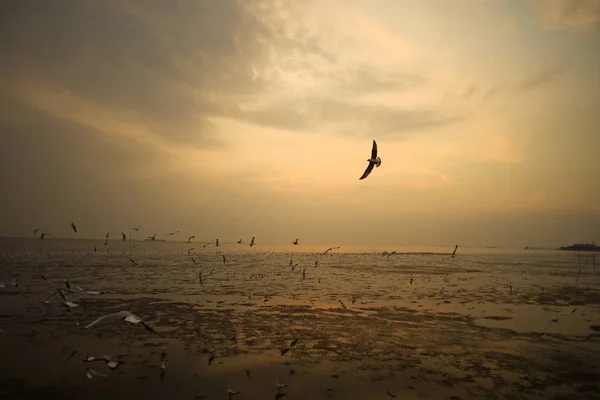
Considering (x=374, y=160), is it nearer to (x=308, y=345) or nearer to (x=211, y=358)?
(x=308, y=345)

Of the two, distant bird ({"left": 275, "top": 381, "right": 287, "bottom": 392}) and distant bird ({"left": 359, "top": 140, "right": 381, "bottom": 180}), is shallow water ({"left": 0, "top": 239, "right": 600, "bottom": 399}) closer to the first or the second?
distant bird ({"left": 275, "top": 381, "right": 287, "bottom": 392})

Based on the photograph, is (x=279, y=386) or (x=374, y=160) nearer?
(x=279, y=386)

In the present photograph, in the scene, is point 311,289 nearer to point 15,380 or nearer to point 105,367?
point 105,367

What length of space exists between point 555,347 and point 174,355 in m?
13.2

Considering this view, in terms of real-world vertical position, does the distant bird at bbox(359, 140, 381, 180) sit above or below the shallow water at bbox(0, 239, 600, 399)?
above

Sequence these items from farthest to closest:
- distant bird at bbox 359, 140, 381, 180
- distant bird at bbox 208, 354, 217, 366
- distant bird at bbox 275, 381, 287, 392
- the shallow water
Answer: distant bird at bbox 359, 140, 381, 180
distant bird at bbox 208, 354, 217, 366
the shallow water
distant bird at bbox 275, 381, 287, 392

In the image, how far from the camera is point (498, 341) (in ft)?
46.0

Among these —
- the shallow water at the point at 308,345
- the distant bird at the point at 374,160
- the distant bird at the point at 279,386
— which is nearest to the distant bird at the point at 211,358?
the shallow water at the point at 308,345

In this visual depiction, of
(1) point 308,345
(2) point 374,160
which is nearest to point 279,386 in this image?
(1) point 308,345

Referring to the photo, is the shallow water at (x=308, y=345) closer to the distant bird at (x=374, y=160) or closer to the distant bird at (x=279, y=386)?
the distant bird at (x=279, y=386)

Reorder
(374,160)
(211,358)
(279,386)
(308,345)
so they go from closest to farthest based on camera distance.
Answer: (279,386) → (211,358) → (308,345) → (374,160)

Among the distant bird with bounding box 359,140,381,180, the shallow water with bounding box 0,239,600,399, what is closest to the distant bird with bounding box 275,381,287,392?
the shallow water with bounding box 0,239,600,399

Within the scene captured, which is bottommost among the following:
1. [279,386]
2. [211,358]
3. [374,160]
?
[211,358]

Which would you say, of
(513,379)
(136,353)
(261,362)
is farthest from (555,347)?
(136,353)
